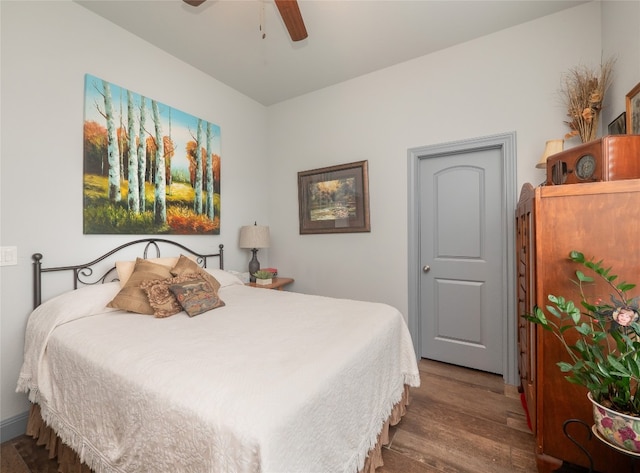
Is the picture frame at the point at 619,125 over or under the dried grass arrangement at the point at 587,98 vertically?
under

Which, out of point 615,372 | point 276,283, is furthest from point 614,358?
point 276,283

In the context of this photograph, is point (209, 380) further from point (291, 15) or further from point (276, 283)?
point (276, 283)

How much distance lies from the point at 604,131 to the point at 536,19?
3.54ft

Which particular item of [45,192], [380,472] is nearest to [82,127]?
[45,192]

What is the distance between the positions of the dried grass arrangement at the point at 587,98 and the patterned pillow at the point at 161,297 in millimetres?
3047

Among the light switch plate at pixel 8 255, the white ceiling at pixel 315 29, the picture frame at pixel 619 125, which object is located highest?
the white ceiling at pixel 315 29

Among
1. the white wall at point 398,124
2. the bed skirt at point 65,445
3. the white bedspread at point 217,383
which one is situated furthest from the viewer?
the white wall at point 398,124

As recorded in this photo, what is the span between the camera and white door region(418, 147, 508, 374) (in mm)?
2500

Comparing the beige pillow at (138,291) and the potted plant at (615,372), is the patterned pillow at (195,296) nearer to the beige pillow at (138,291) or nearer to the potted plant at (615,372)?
the beige pillow at (138,291)

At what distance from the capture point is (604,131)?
6.61ft

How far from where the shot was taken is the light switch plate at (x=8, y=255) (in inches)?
66.8

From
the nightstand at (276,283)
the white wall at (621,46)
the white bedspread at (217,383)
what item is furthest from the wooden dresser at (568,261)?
the nightstand at (276,283)

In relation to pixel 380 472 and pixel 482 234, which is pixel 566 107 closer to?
pixel 482 234

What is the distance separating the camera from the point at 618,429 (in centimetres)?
93
